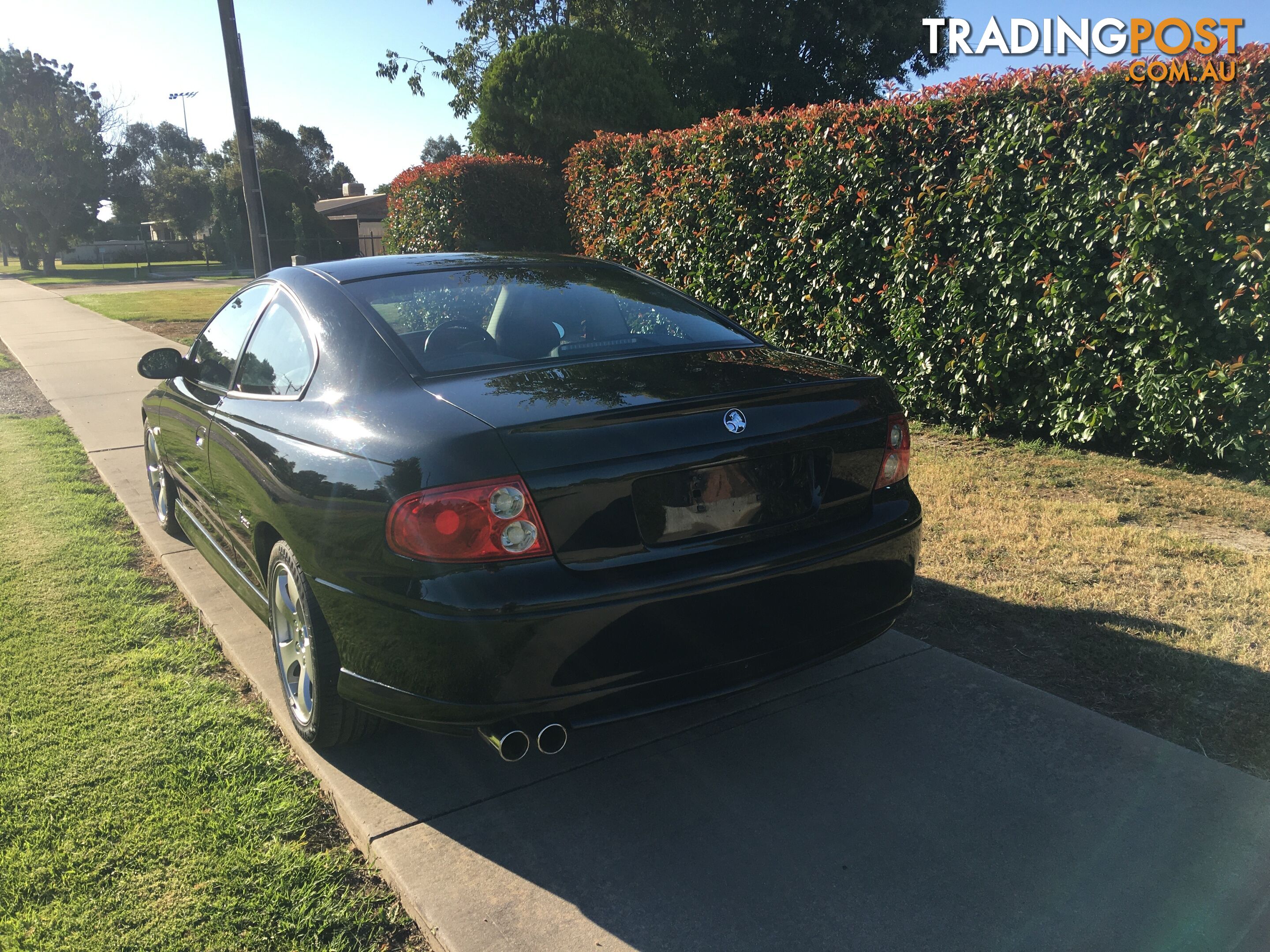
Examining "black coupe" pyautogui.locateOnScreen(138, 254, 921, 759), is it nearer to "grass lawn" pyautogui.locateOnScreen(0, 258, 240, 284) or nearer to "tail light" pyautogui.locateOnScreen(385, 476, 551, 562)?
"tail light" pyautogui.locateOnScreen(385, 476, 551, 562)

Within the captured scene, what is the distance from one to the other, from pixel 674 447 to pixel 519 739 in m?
0.89

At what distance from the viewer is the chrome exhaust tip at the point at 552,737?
2514 mm

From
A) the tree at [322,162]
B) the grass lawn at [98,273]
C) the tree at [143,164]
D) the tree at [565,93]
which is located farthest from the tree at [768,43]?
the tree at [322,162]

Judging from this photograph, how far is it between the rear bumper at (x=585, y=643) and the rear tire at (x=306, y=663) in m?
0.11

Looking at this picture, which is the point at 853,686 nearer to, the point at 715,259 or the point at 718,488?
the point at 718,488

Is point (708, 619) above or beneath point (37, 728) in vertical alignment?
above

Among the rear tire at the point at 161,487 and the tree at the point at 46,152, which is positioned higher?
the tree at the point at 46,152

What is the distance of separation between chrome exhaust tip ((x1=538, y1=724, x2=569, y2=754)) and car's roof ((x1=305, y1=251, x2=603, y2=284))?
1959mm

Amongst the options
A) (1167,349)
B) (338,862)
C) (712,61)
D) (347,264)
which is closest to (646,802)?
(338,862)

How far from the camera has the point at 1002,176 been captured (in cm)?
637

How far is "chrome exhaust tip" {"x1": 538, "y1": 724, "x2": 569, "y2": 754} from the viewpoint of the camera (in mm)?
2514

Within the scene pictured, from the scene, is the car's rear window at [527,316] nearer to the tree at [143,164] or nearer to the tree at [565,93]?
the tree at [565,93]

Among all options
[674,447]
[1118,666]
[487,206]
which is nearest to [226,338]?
[674,447]

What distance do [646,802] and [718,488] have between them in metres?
1.00
